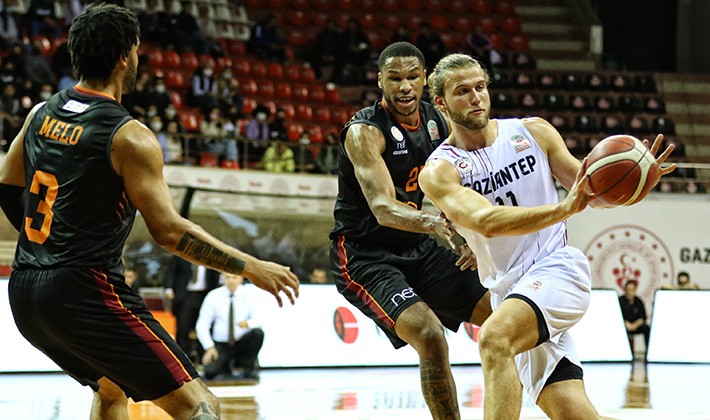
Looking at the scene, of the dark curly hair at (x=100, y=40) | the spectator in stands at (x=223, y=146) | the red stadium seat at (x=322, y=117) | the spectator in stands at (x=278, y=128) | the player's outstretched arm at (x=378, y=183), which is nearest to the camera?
the dark curly hair at (x=100, y=40)

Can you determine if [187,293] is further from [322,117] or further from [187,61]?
[322,117]

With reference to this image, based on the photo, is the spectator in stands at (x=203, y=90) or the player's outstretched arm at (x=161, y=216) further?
the spectator in stands at (x=203, y=90)

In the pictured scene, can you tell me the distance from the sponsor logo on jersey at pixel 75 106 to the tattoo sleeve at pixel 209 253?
2.21ft

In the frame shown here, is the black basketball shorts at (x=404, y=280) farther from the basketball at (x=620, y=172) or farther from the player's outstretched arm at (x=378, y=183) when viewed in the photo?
the basketball at (x=620, y=172)

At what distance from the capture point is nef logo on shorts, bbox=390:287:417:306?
5.84 metres

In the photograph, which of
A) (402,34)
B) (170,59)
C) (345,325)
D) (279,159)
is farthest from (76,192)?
(402,34)

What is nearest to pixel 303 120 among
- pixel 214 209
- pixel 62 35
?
pixel 62 35

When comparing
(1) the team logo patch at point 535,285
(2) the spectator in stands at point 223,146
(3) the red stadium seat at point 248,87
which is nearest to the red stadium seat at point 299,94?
(3) the red stadium seat at point 248,87

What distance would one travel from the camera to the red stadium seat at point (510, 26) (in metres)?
26.6

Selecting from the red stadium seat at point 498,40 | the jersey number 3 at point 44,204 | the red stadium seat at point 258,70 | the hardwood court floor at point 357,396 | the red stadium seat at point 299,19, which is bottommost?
the hardwood court floor at point 357,396

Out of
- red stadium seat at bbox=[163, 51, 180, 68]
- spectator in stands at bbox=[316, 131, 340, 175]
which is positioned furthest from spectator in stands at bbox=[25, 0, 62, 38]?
spectator in stands at bbox=[316, 131, 340, 175]

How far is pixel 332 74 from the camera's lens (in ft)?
75.4

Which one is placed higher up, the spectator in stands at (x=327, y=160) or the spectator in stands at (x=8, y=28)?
the spectator in stands at (x=8, y=28)

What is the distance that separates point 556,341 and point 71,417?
4.23m
